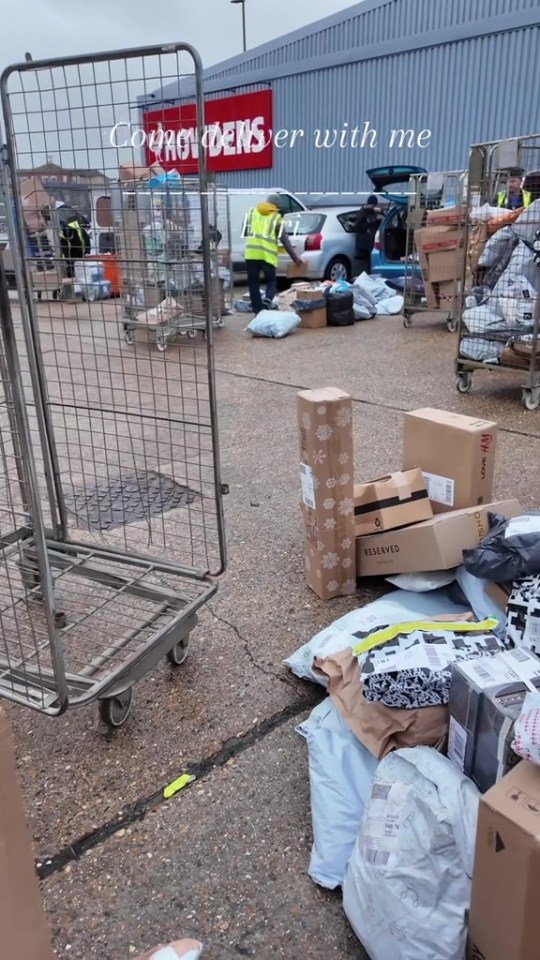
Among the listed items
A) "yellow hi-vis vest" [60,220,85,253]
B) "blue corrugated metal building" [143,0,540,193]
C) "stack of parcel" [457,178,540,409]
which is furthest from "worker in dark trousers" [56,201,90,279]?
"blue corrugated metal building" [143,0,540,193]

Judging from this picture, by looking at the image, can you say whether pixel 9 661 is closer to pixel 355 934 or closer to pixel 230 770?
pixel 230 770

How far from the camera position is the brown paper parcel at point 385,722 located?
6.45ft

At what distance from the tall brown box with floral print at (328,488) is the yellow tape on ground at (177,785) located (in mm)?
1078

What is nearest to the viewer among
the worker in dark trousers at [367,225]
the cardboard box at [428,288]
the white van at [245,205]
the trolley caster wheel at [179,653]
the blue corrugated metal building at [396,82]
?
the trolley caster wheel at [179,653]

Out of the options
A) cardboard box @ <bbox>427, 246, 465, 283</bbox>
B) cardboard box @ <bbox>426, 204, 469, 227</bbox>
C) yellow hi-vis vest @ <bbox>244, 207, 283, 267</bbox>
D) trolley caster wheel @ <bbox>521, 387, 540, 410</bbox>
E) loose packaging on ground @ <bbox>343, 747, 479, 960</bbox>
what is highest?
cardboard box @ <bbox>426, 204, 469, 227</bbox>

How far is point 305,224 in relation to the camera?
1155 cm

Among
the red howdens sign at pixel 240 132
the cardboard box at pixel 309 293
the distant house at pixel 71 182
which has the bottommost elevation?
the cardboard box at pixel 309 293

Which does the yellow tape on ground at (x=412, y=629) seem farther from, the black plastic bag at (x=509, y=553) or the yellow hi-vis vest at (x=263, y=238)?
the yellow hi-vis vest at (x=263, y=238)

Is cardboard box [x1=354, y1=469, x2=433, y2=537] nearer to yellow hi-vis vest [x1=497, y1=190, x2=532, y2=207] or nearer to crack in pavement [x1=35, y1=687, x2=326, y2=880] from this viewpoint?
crack in pavement [x1=35, y1=687, x2=326, y2=880]

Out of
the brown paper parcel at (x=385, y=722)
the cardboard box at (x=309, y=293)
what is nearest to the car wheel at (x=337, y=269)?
the cardboard box at (x=309, y=293)

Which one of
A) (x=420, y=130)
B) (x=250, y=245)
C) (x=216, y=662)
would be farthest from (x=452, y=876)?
(x=420, y=130)

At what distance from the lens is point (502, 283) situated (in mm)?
5762

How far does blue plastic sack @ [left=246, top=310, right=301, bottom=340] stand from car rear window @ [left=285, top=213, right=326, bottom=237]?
113 inches

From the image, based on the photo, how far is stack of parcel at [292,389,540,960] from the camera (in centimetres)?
147
